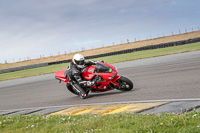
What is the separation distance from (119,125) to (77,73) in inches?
215

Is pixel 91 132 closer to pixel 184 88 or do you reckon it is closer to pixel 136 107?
pixel 136 107

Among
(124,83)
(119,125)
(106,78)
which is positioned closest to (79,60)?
(106,78)

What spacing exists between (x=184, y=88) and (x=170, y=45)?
30324 millimetres

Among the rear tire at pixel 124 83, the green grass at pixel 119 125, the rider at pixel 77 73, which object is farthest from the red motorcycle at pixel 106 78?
the green grass at pixel 119 125

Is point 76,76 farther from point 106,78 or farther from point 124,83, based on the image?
point 124,83

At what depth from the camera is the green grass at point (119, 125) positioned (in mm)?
4266

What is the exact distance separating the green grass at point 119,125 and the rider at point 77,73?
3627 mm

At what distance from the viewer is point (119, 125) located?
4.82 metres

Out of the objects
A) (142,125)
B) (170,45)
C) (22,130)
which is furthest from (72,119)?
(170,45)

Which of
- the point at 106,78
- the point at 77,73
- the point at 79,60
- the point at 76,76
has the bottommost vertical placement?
the point at 106,78

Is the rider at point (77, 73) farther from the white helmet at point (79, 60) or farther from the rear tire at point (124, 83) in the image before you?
the rear tire at point (124, 83)

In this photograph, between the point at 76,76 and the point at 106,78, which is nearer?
the point at 106,78

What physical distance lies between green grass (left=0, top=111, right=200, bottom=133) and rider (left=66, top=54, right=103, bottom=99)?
3.63 m

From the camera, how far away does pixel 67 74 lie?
10430mm
